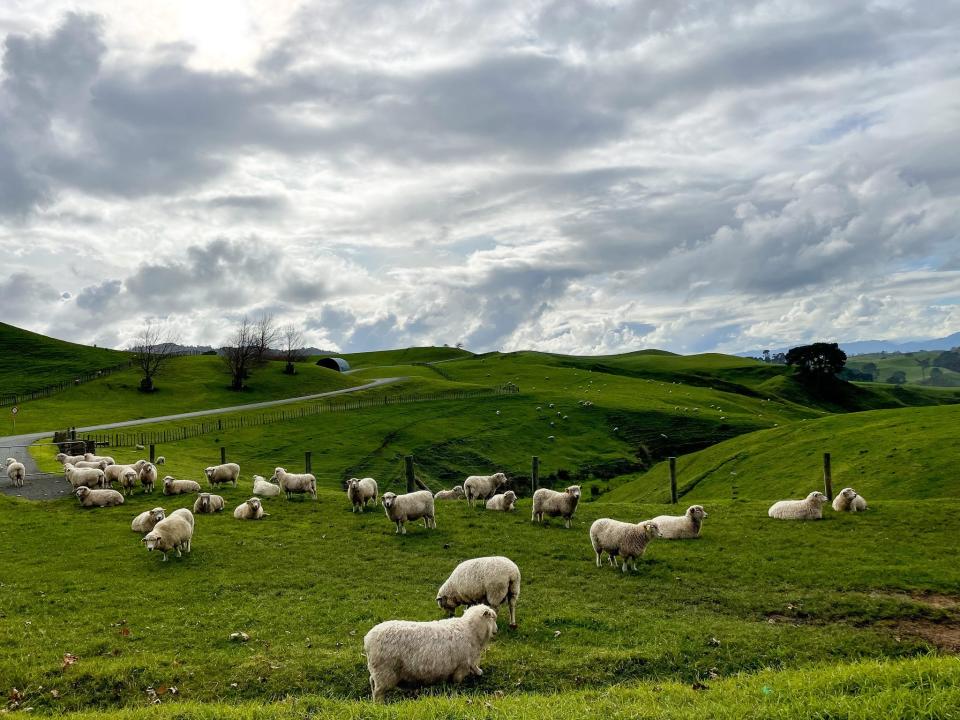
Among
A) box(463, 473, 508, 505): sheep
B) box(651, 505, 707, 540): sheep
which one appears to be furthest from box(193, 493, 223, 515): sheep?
box(651, 505, 707, 540): sheep

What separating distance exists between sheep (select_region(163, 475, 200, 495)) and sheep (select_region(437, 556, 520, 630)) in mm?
22210

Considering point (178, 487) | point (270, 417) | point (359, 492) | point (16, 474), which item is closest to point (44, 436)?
point (270, 417)

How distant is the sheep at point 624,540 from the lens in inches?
727

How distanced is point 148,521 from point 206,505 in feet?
11.9

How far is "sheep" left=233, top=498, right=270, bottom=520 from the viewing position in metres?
25.9

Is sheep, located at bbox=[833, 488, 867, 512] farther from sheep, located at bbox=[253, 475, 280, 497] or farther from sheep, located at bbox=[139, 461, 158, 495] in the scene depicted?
sheep, located at bbox=[139, 461, 158, 495]

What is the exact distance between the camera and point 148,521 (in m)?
23.0

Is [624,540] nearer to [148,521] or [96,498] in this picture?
[148,521]

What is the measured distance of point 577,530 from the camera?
23.8 metres

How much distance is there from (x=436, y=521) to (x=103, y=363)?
4145 inches

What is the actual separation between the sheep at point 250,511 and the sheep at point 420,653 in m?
17.5

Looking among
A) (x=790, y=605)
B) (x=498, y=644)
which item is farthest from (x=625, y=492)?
(x=498, y=644)

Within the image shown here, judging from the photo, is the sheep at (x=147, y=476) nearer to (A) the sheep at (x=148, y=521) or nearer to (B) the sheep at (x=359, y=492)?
(A) the sheep at (x=148, y=521)

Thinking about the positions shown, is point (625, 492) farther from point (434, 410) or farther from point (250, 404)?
point (250, 404)
